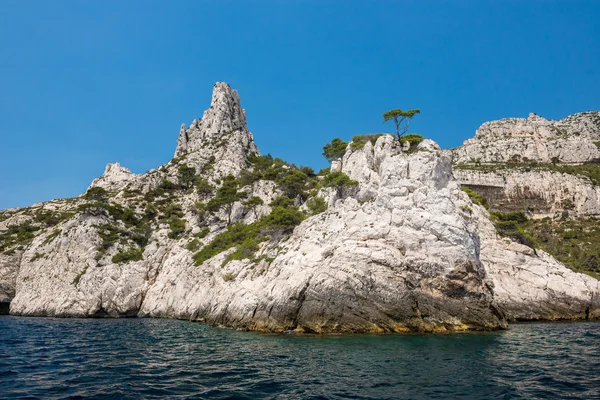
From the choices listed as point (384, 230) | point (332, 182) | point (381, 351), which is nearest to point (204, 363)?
point (381, 351)

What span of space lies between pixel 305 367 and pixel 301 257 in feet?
62.3

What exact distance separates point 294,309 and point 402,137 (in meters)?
28.6

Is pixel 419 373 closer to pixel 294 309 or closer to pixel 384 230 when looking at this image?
pixel 294 309

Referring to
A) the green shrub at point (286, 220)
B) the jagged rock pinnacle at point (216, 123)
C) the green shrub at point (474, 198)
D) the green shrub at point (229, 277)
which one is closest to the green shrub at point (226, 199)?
the green shrub at point (286, 220)

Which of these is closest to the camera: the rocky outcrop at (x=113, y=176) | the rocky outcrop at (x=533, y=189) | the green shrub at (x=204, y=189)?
the green shrub at (x=204, y=189)

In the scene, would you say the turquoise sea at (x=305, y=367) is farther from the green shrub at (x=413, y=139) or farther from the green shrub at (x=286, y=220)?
the green shrub at (x=413, y=139)

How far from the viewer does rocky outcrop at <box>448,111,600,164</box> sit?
122062mm

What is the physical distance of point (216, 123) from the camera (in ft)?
339

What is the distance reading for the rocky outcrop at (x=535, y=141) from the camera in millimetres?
122062

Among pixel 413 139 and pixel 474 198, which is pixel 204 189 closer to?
pixel 413 139

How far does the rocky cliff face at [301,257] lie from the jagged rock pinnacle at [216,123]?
23.4 m

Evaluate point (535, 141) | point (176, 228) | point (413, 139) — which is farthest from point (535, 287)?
point (535, 141)

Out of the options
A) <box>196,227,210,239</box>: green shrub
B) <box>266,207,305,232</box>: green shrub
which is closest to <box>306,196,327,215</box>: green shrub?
<box>266,207,305,232</box>: green shrub

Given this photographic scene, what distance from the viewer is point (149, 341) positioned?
27.1m
